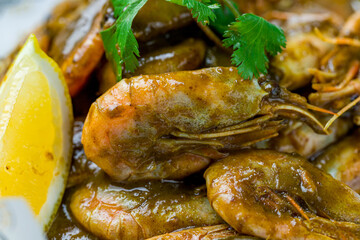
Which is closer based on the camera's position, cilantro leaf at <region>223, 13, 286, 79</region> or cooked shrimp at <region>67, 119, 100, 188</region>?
cilantro leaf at <region>223, 13, 286, 79</region>

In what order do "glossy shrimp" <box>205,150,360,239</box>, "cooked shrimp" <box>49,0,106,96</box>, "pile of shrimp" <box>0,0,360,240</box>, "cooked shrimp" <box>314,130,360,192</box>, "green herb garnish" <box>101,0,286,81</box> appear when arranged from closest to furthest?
"glossy shrimp" <box>205,150,360,239</box> → "pile of shrimp" <box>0,0,360,240</box> → "green herb garnish" <box>101,0,286,81</box> → "cooked shrimp" <box>314,130,360,192</box> → "cooked shrimp" <box>49,0,106,96</box>

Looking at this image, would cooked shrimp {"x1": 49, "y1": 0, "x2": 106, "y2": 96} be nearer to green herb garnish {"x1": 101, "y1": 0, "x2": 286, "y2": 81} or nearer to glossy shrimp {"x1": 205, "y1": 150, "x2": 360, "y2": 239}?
green herb garnish {"x1": 101, "y1": 0, "x2": 286, "y2": 81}

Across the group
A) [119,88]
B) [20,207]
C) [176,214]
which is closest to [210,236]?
[176,214]

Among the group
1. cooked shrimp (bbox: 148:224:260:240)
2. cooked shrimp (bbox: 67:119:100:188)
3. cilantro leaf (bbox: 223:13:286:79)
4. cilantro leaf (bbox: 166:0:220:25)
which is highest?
cilantro leaf (bbox: 166:0:220:25)

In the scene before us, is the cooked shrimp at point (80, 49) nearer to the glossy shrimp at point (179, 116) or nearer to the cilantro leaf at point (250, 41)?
the glossy shrimp at point (179, 116)

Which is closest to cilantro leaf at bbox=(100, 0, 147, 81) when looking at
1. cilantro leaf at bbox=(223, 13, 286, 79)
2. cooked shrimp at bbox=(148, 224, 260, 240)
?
cilantro leaf at bbox=(223, 13, 286, 79)

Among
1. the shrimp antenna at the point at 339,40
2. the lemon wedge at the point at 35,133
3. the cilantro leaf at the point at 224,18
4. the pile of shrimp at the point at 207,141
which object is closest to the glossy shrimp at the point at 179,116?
the pile of shrimp at the point at 207,141

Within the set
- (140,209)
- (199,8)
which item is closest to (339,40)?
(199,8)
